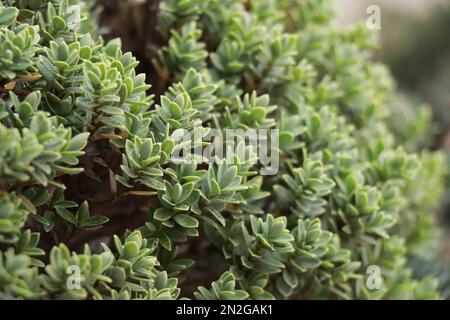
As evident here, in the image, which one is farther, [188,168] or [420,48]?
[420,48]

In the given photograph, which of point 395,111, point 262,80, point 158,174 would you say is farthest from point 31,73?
point 395,111

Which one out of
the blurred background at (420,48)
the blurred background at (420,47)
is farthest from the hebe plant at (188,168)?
the blurred background at (420,47)

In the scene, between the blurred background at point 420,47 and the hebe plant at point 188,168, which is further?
the blurred background at point 420,47

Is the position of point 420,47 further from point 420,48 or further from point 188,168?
point 188,168

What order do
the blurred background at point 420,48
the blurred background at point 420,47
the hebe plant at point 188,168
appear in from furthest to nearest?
the blurred background at point 420,47, the blurred background at point 420,48, the hebe plant at point 188,168

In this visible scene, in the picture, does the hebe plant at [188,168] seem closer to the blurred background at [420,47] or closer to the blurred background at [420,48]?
the blurred background at [420,48]

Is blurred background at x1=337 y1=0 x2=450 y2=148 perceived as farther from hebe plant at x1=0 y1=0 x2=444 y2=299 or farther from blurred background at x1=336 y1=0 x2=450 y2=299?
hebe plant at x1=0 y1=0 x2=444 y2=299

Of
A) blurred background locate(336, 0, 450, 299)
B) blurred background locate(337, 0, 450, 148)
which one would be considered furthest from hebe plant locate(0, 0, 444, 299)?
blurred background locate(337, 0, 450, 148)

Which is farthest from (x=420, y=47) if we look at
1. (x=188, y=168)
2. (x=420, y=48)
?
(x=188, y=168)
